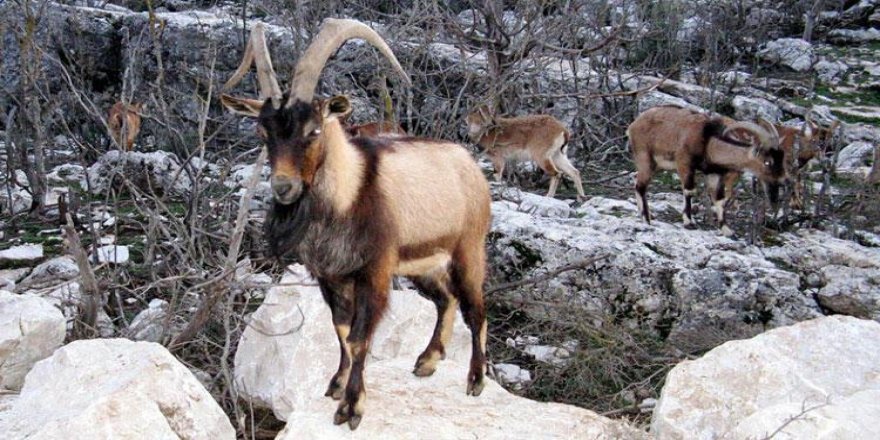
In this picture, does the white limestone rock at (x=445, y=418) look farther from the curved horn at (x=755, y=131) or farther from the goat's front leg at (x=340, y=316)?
the curved horn at (x=755, y=131)

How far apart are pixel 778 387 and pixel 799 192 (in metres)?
6.41

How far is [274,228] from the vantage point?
437 centimetres

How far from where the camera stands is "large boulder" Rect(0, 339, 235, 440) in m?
3.90

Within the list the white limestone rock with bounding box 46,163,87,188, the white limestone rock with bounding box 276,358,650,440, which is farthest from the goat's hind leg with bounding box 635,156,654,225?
the white limestone rock with bounding box 46,163,87,188

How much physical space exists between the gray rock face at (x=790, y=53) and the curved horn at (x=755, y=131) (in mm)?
7393

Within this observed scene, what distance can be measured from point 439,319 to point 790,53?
46.3 ft

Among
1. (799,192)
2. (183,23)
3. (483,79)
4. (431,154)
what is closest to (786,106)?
(799,192)

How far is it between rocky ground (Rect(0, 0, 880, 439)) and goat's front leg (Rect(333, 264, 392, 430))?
113mm

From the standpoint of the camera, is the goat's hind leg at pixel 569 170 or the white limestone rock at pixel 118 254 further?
the goat's hind leg at pixel 569 170

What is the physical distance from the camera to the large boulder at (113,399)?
154 inches

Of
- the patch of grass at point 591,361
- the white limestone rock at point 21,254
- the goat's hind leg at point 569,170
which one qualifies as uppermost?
the white limestone rock at point 21,254

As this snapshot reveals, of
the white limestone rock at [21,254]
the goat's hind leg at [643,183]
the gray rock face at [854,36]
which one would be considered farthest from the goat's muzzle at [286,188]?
the gray rock face at [854,36]

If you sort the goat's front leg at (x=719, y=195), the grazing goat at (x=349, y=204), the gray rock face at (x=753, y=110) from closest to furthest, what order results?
the grazing goat at (x=349, y=204) < the goat's front leg at (x=719, y=195) < the gray rock face at (x=753, y=110)

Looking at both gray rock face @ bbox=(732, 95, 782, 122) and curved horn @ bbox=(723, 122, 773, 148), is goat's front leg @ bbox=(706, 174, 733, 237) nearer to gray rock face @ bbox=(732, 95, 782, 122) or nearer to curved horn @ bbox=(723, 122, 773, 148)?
curved horn @ bbox=(723, 122, 773, 148)
